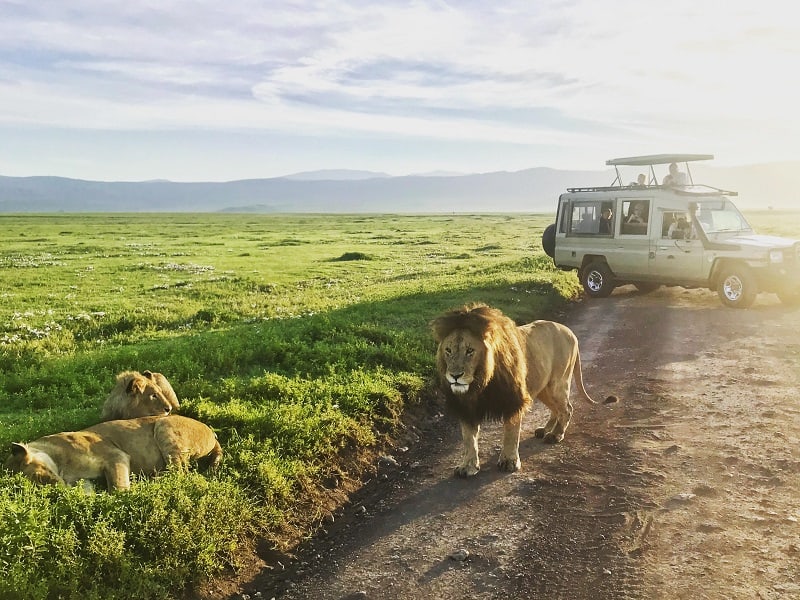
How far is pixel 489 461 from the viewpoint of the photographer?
7.59 meters

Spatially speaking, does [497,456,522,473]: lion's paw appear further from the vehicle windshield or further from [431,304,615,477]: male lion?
the vehicle windshield

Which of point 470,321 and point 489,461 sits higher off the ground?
point 470,321

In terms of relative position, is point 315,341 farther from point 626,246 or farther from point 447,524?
point 626,246

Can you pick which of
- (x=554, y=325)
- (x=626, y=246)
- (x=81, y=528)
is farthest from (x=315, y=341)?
(x=626, y=246)

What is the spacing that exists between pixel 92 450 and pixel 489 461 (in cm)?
423

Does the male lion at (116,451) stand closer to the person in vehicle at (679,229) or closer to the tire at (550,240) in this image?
the person in vehicle at (679,229)

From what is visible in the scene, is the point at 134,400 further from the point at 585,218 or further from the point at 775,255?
the point at 585,218

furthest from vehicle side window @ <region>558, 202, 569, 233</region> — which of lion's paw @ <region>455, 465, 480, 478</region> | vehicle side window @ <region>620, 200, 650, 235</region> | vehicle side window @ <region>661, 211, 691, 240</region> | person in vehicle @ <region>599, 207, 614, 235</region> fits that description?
lion's paw @ <region>455, 465, 480, 478</region>

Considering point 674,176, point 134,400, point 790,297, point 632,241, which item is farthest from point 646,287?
point 134,400

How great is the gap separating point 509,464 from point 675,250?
13498 millimetres

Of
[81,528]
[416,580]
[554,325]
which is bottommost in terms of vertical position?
[416,580]

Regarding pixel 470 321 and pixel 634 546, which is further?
pixel 470 321

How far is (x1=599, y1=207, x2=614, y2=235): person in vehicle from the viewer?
795 inches

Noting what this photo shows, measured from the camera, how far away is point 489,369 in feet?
22.0
